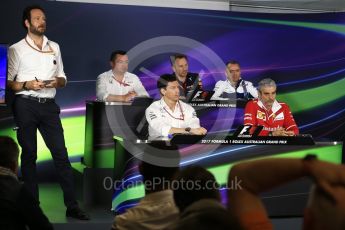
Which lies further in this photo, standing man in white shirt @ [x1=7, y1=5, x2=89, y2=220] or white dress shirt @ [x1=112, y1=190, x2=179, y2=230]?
standing man in white shirt @ [x1=7, y1=5, x2=89, y2=220]

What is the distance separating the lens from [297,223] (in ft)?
16.8

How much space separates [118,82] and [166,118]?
5.32ft

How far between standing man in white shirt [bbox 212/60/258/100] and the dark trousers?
321cm

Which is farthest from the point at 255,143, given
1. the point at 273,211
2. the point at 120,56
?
the point at 120,56

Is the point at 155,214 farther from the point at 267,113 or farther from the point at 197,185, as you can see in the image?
the point at 267,113

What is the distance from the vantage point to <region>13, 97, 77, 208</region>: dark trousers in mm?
4906

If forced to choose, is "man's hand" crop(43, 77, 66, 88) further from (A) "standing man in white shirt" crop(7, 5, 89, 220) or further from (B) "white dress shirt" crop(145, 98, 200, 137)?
(B) "white dress shirt" crop(145, 98, 200, 137)

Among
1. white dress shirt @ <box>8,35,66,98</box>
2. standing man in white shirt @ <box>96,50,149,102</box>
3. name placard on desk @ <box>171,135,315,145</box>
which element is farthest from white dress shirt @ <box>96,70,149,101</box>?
name placard on desk @ <box>171,135,315,145</box>

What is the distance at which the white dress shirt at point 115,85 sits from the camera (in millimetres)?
7051

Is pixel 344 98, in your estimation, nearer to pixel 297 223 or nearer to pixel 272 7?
pixel 272 7

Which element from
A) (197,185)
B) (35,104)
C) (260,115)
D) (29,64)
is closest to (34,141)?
(35,104)

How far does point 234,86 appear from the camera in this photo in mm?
7875

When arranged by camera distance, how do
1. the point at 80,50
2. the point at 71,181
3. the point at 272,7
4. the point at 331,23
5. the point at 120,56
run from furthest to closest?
the point at 272,7
the point at 331,23
the point at 80,50
the point at 120,56
the point at 71,181

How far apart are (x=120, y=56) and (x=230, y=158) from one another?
97.3 inches
